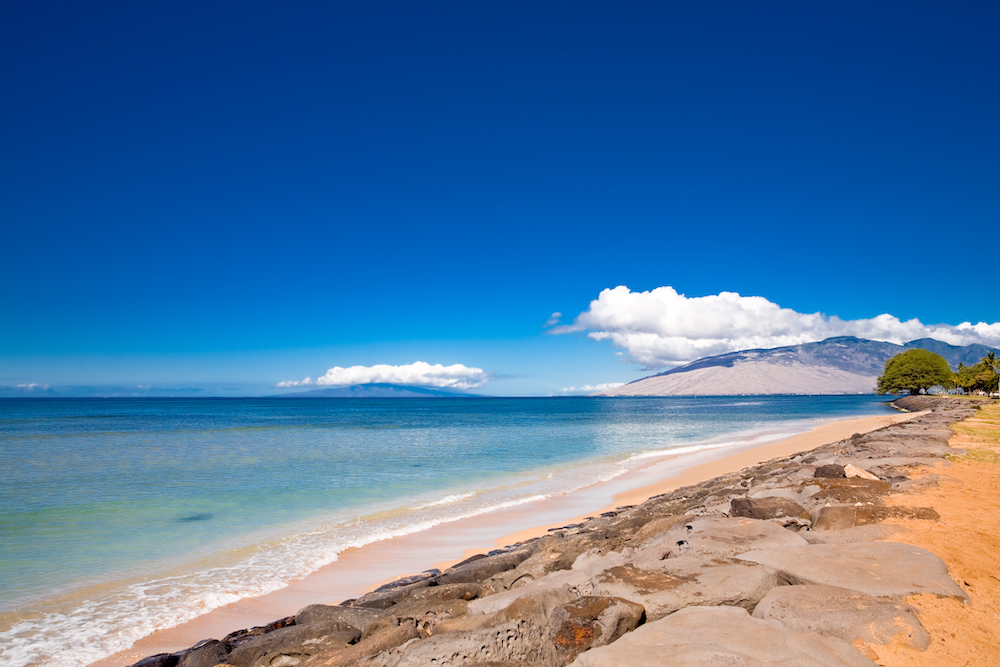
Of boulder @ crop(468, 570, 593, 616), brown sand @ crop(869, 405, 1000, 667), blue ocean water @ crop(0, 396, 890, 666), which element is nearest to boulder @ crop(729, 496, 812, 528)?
brown sand @ crop(869, 405, 1000, 667)

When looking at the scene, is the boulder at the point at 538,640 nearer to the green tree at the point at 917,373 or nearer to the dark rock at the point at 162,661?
the dark rock at the point at 162,661

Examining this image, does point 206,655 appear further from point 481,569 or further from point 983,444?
point 983,444

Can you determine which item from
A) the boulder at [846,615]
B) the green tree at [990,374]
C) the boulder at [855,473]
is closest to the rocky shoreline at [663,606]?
the boulder at [846,615]

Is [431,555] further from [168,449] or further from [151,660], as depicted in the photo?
[168,449]

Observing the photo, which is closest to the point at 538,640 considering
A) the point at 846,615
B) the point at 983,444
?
the point at 846,615

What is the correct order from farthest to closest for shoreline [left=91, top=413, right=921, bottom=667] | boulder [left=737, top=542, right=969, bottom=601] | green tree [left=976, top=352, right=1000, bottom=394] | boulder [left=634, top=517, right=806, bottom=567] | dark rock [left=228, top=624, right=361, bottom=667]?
1. green tree [left=976, top=352, right=1000, bottom=394]
2. shoreline [left=91, top=413, right=921, bottom=667]
3. boulder [left=634, top=517, right=806, bottom=567]
4. dark rock [left=228, top=624, right=361, bottom=667]
5. boulder [left=737, top=542, right=969, bottom=601]

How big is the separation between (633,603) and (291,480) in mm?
17728

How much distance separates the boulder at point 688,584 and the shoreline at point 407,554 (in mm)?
5002

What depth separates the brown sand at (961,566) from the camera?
3553 millimetres

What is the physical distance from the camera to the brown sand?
355 cm

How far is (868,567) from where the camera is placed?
4.82m

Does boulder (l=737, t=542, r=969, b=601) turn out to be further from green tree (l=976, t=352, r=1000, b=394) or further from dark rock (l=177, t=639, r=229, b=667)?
green tree (l=976, t=352, r=1000, b=394)

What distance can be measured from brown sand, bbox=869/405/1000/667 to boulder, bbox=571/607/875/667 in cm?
44

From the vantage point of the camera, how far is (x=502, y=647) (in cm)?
387
